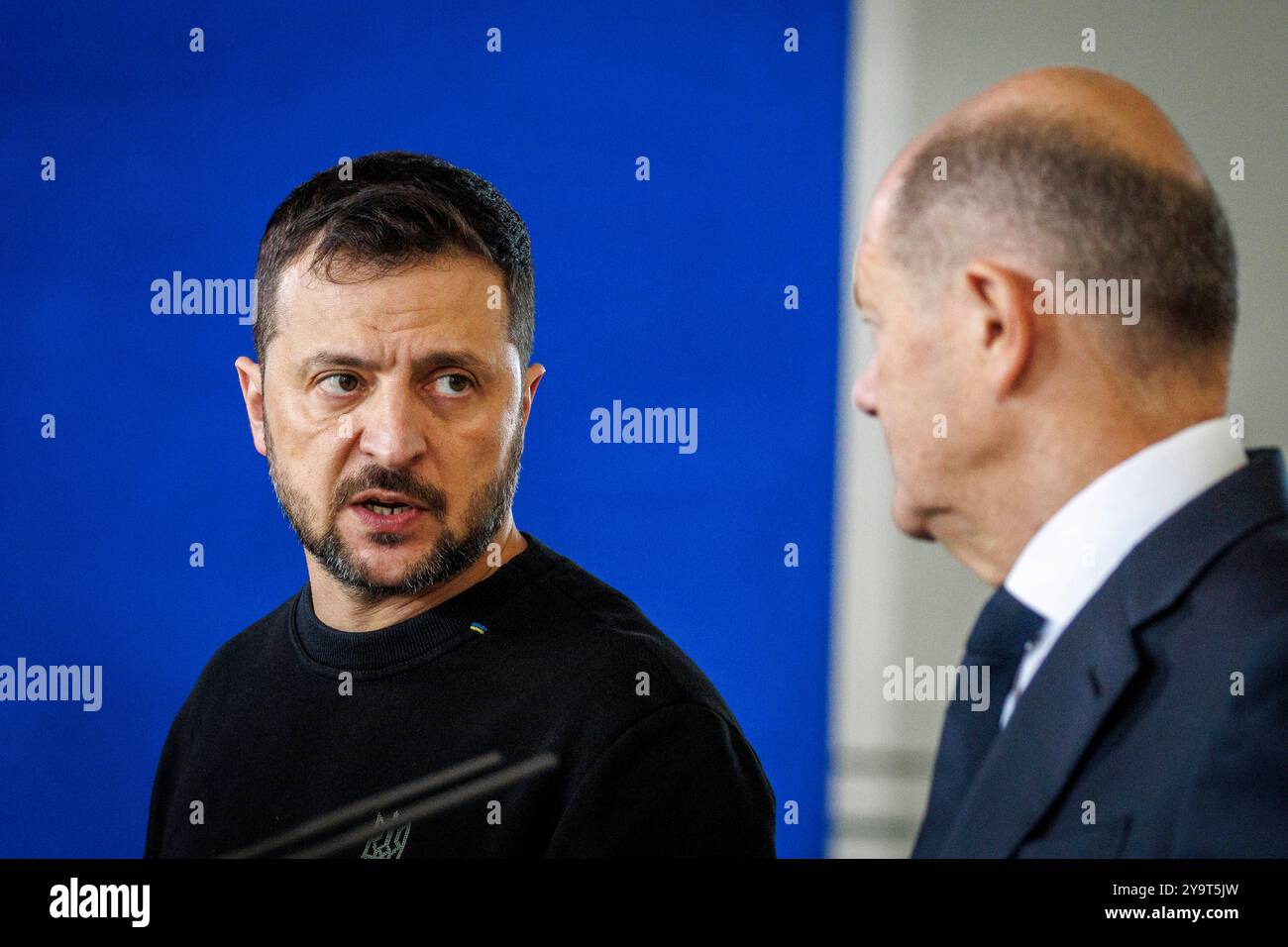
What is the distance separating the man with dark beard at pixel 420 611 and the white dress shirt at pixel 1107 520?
439 mm

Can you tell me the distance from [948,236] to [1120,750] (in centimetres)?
60

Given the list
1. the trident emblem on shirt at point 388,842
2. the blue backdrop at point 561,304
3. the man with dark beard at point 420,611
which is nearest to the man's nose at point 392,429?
the man with dark beard at point 420,611

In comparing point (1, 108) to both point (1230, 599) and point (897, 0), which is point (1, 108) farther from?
point (1230, 599)

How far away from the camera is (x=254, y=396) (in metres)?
1.96

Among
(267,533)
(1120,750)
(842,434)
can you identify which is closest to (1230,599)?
(1120,750)

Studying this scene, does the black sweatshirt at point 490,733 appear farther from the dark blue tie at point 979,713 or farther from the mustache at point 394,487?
the dark blue tie at point 979,713

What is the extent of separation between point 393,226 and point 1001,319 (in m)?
0.81

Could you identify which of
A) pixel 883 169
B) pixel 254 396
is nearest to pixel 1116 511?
pixel 883 169

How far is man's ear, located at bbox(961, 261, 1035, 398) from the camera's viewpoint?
1518 millimetres

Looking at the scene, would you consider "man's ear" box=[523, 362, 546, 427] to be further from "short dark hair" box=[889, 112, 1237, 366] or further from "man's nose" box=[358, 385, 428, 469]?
"short dark hair" box=[889, 112, 1237, 366]

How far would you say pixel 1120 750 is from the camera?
1.37 meters

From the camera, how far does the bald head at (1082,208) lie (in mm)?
1465

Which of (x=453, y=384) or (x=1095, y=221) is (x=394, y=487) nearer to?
(x=453, y=384)

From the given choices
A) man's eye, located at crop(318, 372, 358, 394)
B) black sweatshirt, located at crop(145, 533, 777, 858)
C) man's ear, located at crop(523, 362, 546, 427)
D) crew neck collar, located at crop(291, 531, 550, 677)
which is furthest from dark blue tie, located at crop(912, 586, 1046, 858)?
man's eye, located at crop(318, 372, 358, 394)
